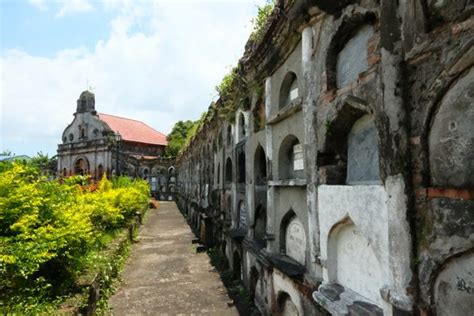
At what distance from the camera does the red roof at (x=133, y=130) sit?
4366 centimetres

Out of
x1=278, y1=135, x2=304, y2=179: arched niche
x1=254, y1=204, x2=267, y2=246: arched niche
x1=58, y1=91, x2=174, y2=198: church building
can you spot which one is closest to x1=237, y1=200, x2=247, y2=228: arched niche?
x1=254, y1=204, x2=267, y2=246: arched niche

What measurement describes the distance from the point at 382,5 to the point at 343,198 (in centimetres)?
193

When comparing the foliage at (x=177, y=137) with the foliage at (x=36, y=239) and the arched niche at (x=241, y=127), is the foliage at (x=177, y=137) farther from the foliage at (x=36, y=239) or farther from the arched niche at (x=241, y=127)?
the foliage at (x=36, y=239)

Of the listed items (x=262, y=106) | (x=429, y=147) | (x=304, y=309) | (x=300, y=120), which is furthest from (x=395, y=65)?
(x=262, y=106)

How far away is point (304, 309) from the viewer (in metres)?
4.57

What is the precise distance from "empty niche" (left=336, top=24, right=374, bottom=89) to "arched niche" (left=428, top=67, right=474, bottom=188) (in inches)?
46.5

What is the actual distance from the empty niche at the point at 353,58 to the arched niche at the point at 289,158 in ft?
4.89

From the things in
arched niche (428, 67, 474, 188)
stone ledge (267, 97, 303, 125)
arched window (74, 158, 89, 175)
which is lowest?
arched niche (428, 67, 474, 188)

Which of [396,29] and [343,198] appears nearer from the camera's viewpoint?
[396,29]

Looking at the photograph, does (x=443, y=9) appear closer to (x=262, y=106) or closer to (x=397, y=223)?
(x=397, y=223)

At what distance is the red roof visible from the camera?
43.7 metres

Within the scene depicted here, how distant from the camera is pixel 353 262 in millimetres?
3672

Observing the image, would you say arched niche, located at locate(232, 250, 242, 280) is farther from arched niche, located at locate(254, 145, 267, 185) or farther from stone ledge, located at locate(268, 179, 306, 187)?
stone ledge, located at locate(268, 179, 306, 187)

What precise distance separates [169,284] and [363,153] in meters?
6.78
